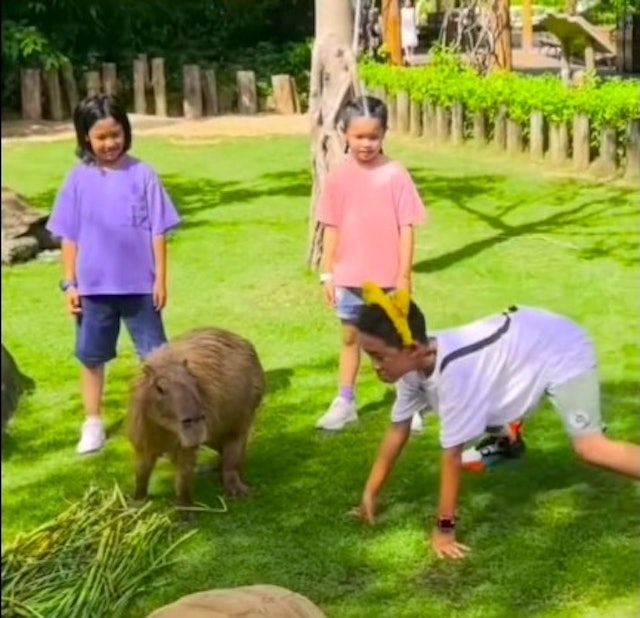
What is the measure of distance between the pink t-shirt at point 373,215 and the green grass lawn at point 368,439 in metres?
0.63

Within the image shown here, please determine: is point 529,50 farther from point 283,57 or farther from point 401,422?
point 401,422

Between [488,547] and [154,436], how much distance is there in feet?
3.52

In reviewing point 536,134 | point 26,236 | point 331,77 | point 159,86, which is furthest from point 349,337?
point 159,86

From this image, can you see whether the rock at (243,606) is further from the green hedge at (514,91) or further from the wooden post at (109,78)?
the wooden post at (109,78)

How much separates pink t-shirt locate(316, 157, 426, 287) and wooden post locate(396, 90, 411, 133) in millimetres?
9228

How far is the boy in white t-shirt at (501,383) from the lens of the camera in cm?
374

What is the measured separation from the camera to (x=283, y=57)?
18344mm

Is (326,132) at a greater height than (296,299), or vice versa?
(326,132)

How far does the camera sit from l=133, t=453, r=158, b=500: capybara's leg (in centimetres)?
436

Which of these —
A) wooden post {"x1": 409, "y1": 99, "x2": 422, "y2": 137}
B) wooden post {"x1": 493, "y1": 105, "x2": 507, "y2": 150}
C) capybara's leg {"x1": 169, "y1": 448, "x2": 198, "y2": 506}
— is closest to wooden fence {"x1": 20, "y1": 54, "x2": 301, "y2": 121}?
wooden post {"x1": 409, "y1": 99, "x2": 422, "y2": 137}

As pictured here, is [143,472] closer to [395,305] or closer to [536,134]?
[395,305]

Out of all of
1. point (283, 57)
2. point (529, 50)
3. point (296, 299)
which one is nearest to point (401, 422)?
point (296, 299)

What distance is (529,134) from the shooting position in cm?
1223

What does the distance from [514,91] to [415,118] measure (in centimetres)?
173
